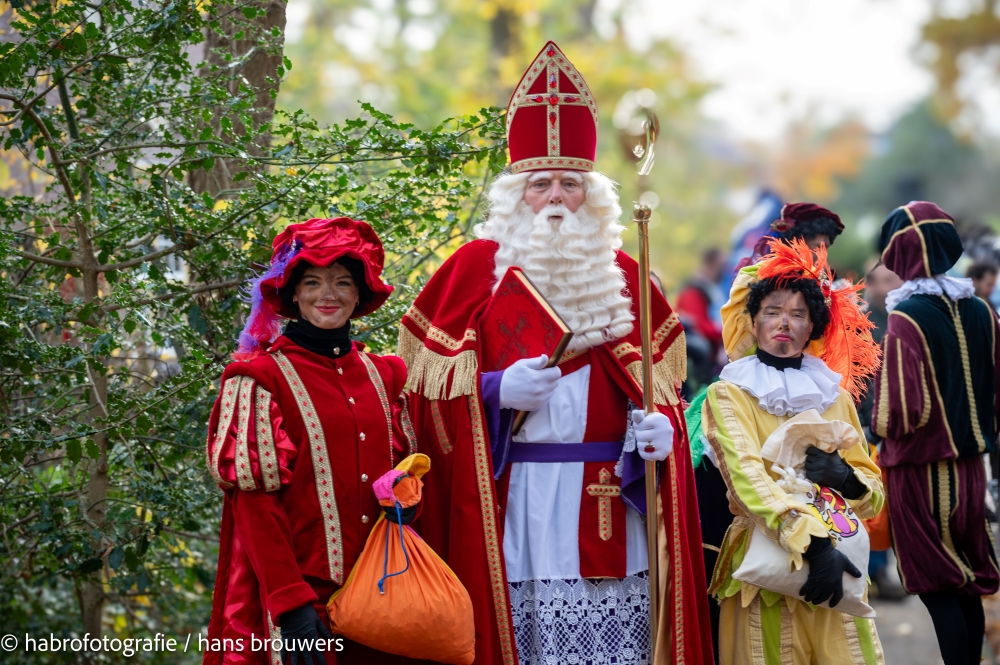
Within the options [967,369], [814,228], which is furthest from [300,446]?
[967,369]

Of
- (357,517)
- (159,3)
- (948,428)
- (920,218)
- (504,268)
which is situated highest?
(159,3)

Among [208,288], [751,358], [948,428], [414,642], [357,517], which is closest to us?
[414,642]

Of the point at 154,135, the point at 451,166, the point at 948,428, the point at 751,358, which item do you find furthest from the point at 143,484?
the point at 948,428

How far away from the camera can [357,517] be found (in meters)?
3.66

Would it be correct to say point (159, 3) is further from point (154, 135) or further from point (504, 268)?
point (504, 268)

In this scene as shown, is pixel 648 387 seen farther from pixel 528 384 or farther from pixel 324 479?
pixel 324 479

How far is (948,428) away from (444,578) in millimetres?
2768

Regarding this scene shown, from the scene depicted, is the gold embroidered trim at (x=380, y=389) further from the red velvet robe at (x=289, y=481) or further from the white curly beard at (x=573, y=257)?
the white curly beard at (x=573, y=257)

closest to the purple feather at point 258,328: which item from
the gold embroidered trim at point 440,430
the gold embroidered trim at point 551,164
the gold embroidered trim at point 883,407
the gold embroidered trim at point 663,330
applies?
the gold embroidered trim at point 440,430

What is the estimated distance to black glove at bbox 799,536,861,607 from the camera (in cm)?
393

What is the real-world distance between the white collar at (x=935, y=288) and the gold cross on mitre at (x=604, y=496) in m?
2.12

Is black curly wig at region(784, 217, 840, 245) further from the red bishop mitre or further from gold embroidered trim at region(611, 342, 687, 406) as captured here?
the red bishop mitre

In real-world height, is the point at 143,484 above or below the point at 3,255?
below

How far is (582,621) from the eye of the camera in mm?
3840
